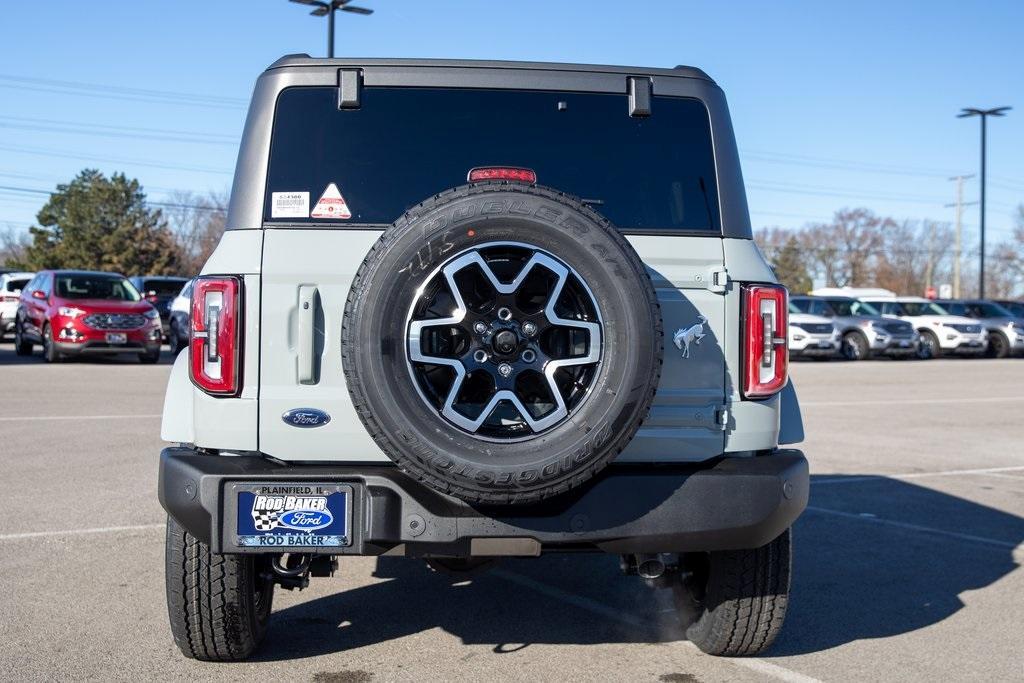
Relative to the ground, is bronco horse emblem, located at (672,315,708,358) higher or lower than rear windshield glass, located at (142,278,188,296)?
lower

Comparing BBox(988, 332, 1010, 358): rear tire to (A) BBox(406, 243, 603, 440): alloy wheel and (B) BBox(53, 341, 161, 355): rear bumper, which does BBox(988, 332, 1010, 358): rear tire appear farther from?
(A) BBox(406, 243, 603, 440): alloy wheel

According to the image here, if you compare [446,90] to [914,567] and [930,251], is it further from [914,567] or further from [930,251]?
[930,251]

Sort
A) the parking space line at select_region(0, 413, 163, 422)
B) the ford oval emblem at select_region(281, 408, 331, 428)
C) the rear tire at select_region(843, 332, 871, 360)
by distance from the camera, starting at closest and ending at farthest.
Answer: the ford oval emblem at select_region(281, 408, 331, 428) < the parking space line at select_region(0, 413, 163, 422) < the rear tire at select_region(843, 332, 871, 360)

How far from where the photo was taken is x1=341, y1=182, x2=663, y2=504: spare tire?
136 inches

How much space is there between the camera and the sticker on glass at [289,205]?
396 centimetres

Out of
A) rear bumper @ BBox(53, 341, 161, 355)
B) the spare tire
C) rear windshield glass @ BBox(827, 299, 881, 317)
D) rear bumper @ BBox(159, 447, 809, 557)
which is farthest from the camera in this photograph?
rear windshield glass @ BBox(827, 299, 881, 317)

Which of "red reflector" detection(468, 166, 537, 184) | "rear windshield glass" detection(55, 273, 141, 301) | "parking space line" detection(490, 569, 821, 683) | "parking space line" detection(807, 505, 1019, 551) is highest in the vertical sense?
"rear windshield glass" detection(55, 273, 141, 301)

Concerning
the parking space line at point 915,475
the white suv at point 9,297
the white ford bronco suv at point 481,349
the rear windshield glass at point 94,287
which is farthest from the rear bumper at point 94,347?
the white ford bronco suv at point 481,349

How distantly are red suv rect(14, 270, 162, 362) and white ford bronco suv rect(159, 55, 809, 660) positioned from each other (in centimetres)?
1759

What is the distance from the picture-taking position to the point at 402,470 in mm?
3627

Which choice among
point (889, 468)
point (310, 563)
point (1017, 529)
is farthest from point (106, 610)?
point (889, 468)

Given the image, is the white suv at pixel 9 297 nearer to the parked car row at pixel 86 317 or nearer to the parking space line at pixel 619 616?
the parked car row at pixel 86 317

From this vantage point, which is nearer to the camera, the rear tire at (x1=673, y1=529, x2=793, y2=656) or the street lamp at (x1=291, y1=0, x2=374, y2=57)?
the rear tire at (x1=673, y1=529, x2=793, y2=656)

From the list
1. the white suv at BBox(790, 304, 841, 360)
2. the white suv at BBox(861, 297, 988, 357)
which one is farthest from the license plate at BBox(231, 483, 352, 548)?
the white suv at BBox(861, 297, 988, 357)
